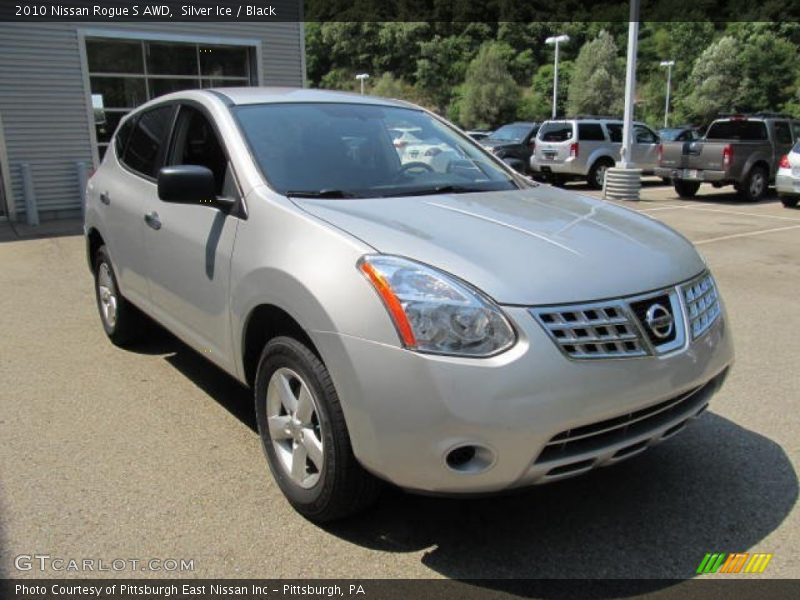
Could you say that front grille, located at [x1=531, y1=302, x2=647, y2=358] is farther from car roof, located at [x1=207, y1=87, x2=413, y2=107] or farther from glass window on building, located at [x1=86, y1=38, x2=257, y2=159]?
glass window on building, located at [x1=86, y1=38, x2=257, y2=159]

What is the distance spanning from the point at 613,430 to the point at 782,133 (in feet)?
53.5

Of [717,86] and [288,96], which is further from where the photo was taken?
[717,86]

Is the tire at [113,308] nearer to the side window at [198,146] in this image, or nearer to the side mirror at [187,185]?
the side window at [198,146]

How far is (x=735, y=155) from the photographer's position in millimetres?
15047

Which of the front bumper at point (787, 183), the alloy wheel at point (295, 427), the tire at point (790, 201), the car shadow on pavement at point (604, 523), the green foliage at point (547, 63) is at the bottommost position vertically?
the tire at point (790, 201)

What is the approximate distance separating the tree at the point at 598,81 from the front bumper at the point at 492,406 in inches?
3331

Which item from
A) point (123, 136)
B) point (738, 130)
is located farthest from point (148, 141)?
point (738, 130)

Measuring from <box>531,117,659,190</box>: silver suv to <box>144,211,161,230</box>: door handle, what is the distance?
14.9 meters

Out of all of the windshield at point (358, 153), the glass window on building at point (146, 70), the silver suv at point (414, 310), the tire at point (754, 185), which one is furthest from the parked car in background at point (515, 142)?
the silver suv at point (414, 310)

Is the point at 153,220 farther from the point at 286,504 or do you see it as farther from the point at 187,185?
the point at 286,504

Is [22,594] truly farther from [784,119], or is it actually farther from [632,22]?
[784,119]

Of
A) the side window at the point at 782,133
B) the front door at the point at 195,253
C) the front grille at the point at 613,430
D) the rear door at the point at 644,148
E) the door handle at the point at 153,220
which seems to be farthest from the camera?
the rear door at the point at 644,148

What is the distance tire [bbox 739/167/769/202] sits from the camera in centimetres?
1522

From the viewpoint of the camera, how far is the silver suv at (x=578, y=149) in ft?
57.4
